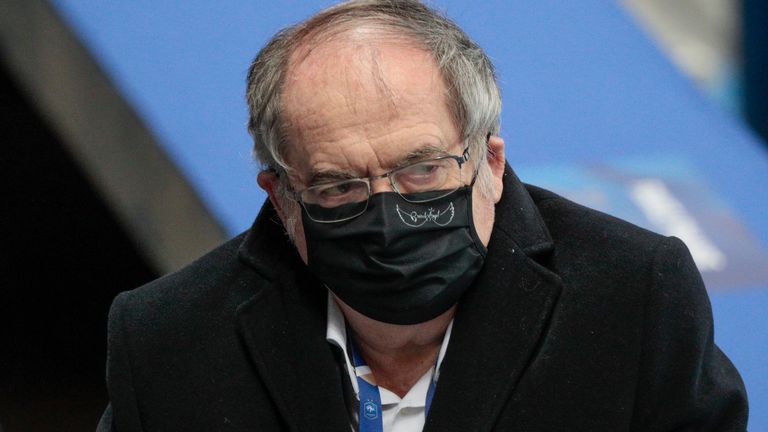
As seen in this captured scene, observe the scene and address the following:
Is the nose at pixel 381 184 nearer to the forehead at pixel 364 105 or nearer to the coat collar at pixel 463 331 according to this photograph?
the forehead at pixel 364 105

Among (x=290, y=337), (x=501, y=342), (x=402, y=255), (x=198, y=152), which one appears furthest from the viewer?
(x=198, y=152)

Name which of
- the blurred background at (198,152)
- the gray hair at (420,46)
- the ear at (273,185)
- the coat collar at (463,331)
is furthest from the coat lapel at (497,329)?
the blurred background at (198,152)

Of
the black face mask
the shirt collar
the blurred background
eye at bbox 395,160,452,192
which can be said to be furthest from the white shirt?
the blurred background

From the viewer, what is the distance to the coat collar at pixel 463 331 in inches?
70.1

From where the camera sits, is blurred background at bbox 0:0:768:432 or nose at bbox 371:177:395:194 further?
blurred background at bbox 0:0:768:432

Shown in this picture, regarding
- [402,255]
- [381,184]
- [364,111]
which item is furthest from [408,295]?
[364,111]

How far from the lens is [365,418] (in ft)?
6.02

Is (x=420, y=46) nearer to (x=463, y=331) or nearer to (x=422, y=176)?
(x=422, y=176)

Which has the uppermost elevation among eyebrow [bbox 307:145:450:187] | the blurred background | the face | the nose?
the face

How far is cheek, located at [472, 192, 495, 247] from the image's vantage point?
5.84 feet

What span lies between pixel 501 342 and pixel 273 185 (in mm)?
439

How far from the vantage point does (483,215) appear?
181 centimetres

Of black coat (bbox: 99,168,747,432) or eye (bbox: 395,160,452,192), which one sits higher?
eye (bbox: 395,160,452,192)

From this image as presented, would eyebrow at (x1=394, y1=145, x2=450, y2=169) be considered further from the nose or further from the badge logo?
the badge logo
